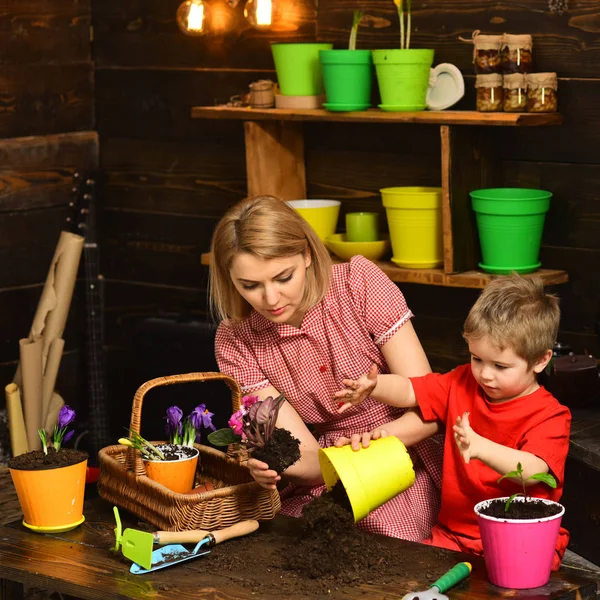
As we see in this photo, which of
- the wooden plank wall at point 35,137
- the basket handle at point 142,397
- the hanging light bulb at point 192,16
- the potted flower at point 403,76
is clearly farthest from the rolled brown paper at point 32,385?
the basket handle at point 142,397

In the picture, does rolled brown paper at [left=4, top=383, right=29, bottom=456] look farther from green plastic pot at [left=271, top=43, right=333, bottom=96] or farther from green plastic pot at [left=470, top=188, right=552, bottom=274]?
green plastic pot at [left=470, top=188, right=552, bottom=274]

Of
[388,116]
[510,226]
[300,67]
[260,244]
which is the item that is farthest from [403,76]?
[260,244]

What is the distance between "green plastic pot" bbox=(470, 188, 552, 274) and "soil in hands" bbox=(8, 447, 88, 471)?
1286mm

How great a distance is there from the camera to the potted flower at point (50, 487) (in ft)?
6.69

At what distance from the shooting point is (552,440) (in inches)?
79.5

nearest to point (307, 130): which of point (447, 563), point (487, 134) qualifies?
point (487, 134)

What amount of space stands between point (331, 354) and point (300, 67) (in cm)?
107

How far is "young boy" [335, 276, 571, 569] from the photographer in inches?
79.0

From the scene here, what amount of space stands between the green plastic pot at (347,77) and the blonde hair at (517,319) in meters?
1.10

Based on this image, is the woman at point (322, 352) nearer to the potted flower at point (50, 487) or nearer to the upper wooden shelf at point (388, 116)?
the potted flower at point (50, 487)

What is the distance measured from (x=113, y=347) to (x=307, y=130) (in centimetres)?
117

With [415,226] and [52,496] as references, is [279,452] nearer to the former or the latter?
[52,496]

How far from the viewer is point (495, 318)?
2051mm

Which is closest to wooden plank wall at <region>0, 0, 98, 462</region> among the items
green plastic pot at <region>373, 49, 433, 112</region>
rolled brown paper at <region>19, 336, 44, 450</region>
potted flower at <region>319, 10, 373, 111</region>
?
rolled brown paper at <region>19, 336, 44, 450</region>
